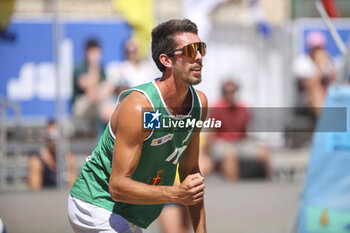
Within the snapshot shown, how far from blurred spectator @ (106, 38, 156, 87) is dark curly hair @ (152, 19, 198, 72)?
4.68 m

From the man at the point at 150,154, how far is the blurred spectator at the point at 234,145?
4872 mm

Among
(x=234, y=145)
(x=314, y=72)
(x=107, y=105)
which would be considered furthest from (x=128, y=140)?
(x=314, y=72)

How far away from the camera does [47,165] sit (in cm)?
768

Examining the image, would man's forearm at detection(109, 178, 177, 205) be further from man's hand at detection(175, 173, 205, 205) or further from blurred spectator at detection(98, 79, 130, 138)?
blurred spectator at detection(98, 79, 130, 138)

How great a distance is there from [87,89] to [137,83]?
0.68 metres

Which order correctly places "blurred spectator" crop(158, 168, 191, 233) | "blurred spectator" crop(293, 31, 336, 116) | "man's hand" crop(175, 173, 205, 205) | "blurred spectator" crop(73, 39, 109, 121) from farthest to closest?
"blurred spectator" crop(293, 31, 336, 116) < "blurred spectator" crop(73, 39, 109, 121) < "blurred spectator" crop(158, 168, 191, 233) < "man's hand" crop(175, 173, 205, 205)

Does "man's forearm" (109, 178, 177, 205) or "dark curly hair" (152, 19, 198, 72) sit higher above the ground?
"dark curly hair" (152, 19, 198, 72)

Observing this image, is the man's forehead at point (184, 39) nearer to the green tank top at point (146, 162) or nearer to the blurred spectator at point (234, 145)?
the green tank top at point (146, 162)

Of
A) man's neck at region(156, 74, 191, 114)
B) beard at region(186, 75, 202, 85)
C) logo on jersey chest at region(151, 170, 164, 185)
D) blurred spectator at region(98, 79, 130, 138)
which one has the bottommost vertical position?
logo on jersey chest at region(151, 170, 164, 185)

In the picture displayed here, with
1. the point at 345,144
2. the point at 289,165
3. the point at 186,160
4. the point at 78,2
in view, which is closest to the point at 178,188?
the point at 186,160

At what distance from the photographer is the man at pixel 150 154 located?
2777 millimetres

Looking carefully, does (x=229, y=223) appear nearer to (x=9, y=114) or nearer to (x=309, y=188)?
(x=309, y=188)

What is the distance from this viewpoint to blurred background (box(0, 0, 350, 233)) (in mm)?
7398

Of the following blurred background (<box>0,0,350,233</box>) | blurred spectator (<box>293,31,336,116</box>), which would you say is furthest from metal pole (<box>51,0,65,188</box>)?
blurred spectator (<box>293,31,336,116</box>)
